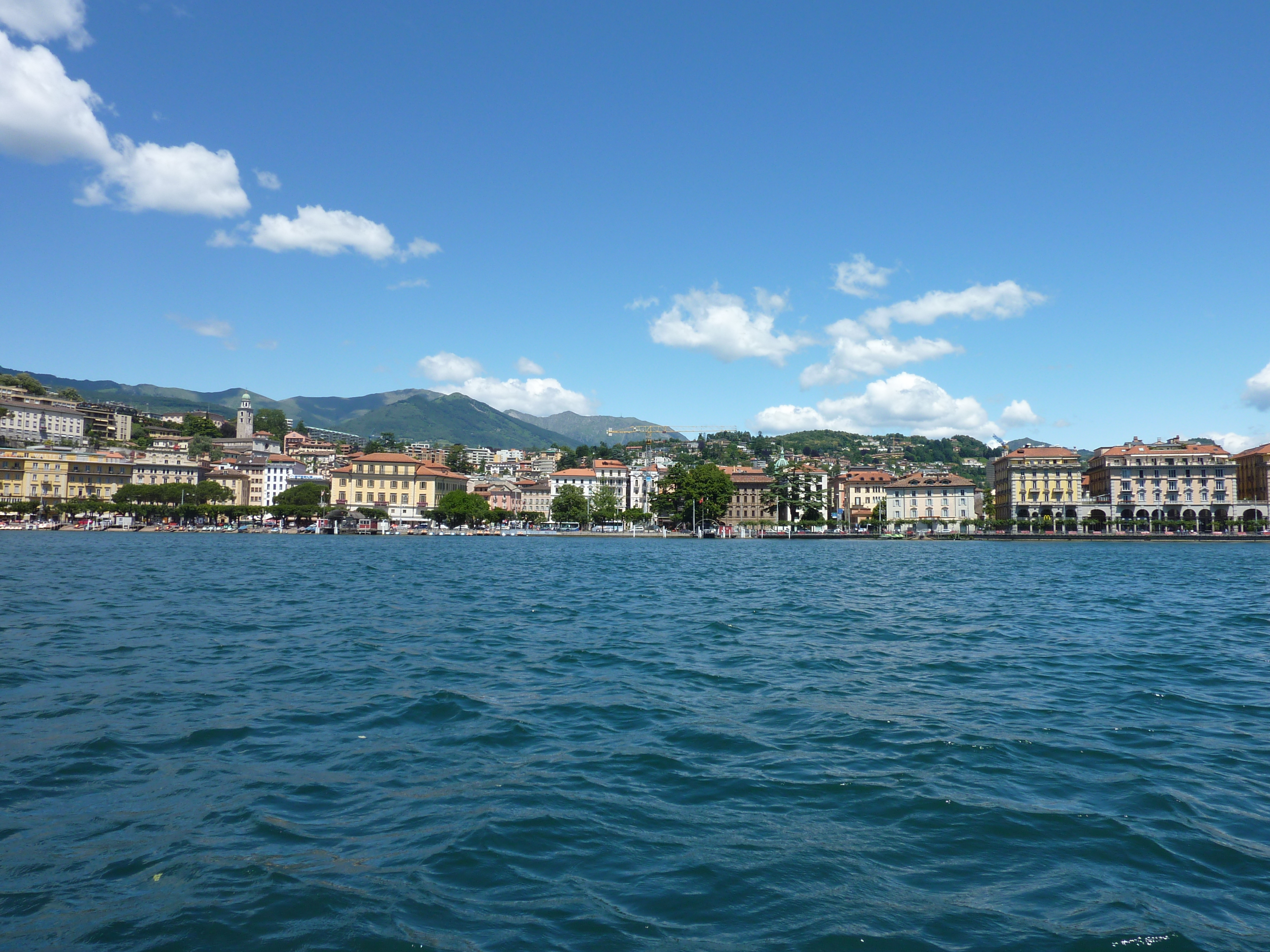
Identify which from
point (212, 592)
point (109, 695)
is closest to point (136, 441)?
point (212, 592)

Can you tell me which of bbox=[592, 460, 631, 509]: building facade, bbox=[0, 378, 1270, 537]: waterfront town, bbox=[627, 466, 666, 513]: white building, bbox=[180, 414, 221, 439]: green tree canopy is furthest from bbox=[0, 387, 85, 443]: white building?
bbox=[627, 466, 666, 513]: white building

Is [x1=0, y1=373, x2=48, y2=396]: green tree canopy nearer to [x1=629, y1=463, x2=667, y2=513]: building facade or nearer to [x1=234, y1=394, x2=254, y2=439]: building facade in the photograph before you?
[x1=234, y1=394, x2=254, y2=439]: building facade

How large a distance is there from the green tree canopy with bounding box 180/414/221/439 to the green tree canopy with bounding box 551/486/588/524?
96.0m

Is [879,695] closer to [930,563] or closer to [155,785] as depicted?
[155,785]

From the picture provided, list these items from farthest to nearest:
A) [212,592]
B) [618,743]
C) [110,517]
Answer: [110,517]
[212,592]
[618,743]

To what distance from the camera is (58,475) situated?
104 m

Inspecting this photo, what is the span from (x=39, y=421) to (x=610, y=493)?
93.1 m

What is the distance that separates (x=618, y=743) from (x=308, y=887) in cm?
362

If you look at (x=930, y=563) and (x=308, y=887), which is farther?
(x=930, y=563)

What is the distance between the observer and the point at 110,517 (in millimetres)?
101438

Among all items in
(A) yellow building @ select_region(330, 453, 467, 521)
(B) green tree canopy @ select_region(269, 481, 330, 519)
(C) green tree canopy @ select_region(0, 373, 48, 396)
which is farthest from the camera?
(C) green tree canopy @ select_region(0, 373, 48, 396)

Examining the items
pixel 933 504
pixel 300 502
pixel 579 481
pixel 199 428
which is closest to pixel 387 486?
pixel 300 502

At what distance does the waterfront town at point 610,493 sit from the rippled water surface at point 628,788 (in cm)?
9714

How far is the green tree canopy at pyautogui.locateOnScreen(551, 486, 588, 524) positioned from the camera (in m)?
121
